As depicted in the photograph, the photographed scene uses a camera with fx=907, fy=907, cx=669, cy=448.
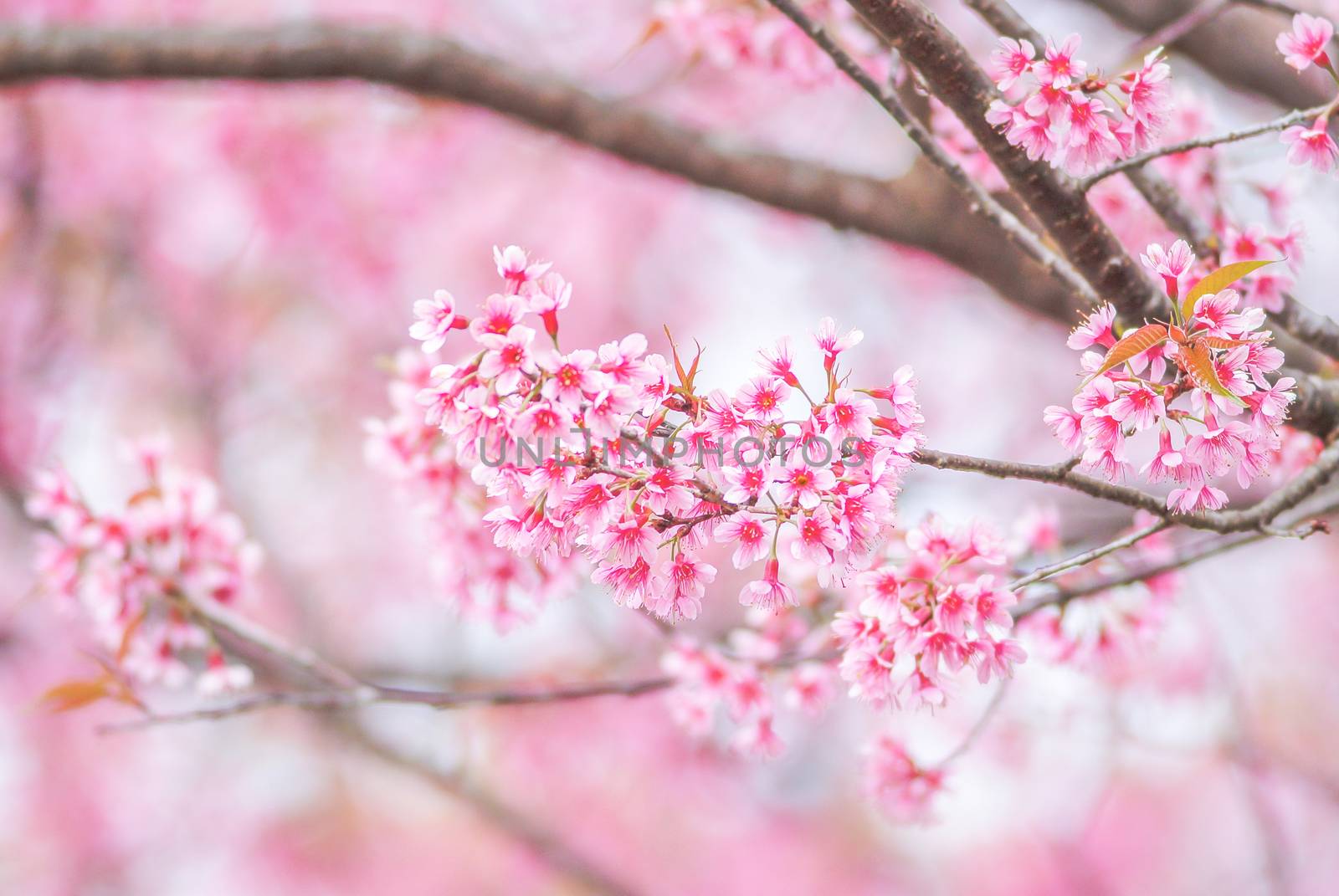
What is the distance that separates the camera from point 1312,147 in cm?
132

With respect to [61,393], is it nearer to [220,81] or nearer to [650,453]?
[220,81]

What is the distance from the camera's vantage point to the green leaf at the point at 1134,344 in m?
1.05

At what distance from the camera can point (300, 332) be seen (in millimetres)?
8133

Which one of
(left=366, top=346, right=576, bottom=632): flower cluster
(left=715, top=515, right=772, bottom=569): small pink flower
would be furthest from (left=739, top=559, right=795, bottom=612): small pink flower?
(left=366, top=346, right=576, bottom=632): flower cluster

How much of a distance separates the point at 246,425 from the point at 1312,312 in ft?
23.9

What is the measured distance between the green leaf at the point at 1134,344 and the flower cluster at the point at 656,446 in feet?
0.74

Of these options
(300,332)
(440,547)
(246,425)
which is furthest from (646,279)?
(440,547)

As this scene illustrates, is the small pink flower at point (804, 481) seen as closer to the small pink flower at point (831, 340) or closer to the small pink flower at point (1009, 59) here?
the small pink flower at point (831, 340)

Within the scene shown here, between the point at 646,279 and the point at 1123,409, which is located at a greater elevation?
the point at 646,279

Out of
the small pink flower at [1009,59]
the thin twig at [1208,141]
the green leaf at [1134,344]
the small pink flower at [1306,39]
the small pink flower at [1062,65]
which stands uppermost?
the small pink flower at [1306,39]

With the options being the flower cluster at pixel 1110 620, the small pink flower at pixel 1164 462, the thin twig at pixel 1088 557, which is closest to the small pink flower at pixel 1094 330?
the small pink flower at pixel 1164 462

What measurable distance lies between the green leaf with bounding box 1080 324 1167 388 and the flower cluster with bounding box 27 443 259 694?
2.00 m

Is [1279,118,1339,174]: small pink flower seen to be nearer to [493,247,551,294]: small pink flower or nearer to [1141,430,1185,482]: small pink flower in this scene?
[1141,430,1185,482]: small pink flower

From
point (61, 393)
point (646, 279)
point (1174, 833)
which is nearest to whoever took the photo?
point (61, 393)
